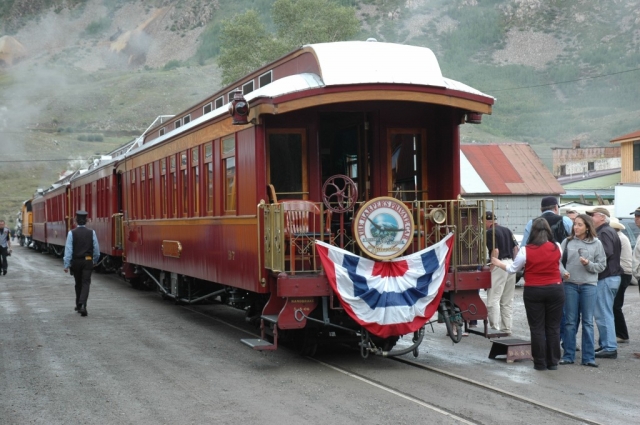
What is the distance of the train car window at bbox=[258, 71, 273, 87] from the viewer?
41.6ft

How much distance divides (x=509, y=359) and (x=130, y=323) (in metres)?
6.66

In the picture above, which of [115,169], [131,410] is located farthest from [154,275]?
[131,410]

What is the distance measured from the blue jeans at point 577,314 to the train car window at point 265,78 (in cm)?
470

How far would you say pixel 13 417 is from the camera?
8.14 m

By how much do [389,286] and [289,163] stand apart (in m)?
2.09

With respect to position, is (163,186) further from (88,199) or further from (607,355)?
(88,199)

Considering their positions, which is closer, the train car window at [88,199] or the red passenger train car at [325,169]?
the red passenger train car at [325,169]

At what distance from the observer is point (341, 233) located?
34.1 ft


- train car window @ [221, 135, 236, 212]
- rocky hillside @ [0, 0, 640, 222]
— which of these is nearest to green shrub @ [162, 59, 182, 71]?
rocky hillside @ [0, 0, 640, 222]

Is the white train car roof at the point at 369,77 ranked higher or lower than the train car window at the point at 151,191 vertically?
higher

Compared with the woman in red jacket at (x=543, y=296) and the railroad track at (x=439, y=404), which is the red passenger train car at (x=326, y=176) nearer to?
the railroad track at (x=439, y=404)

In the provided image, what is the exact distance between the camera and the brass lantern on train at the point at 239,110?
1083 centimetres

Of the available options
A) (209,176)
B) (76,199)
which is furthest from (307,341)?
(76,199)

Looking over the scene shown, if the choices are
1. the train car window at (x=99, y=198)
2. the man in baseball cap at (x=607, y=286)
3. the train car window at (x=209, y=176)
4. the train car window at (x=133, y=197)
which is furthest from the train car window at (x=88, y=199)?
the man in baseball cap at (x=607, y=286)
